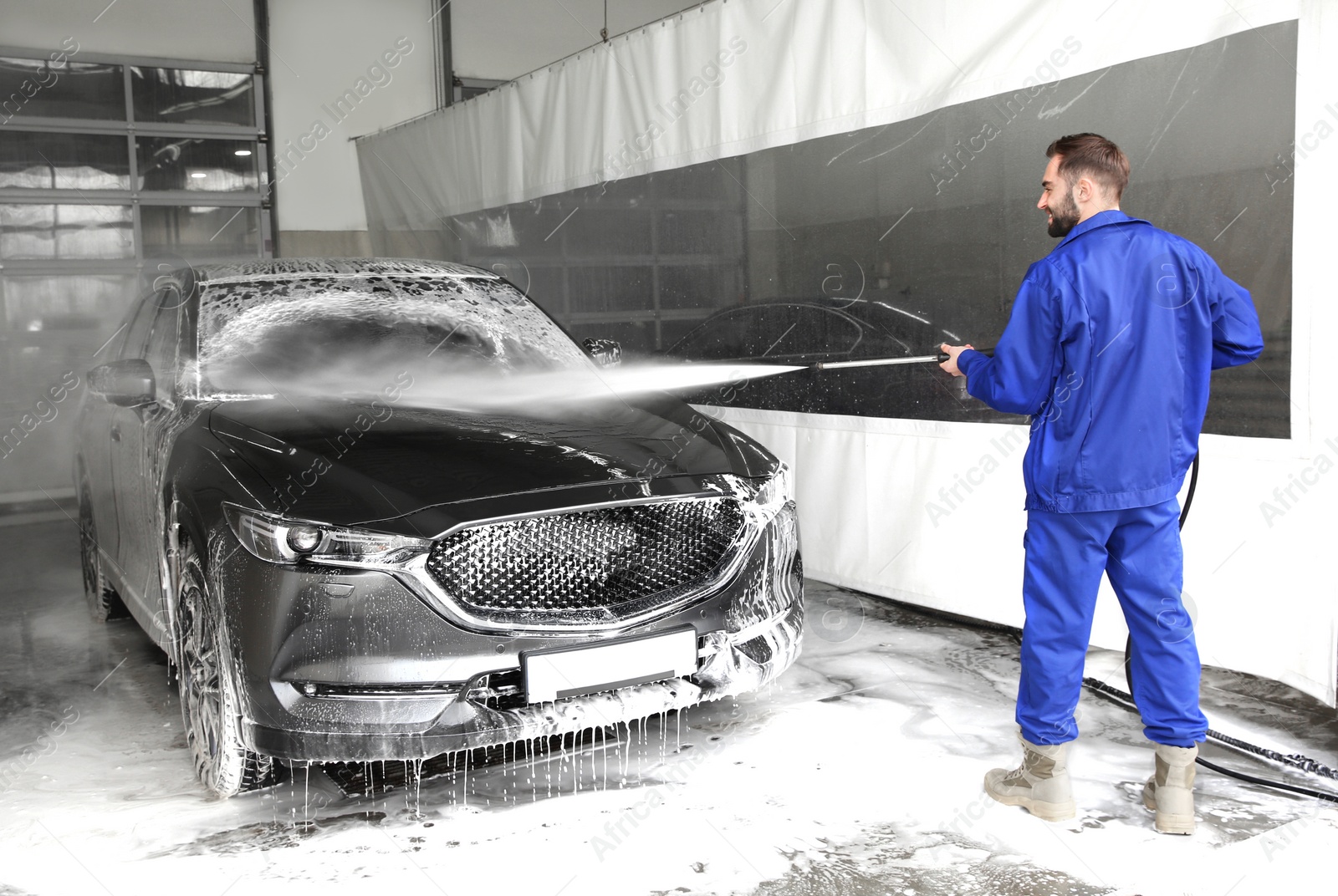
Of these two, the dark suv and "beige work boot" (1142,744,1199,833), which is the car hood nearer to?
the dark suv

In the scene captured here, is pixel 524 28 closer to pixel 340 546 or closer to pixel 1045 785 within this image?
pixel 340 546

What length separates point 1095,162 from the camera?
2627mm

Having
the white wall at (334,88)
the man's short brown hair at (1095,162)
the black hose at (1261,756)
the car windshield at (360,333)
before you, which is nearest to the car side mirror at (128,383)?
the car windshield at (360,333)

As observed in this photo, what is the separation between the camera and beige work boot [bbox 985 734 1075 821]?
2.74 m

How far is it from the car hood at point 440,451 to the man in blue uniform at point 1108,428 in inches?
33.8

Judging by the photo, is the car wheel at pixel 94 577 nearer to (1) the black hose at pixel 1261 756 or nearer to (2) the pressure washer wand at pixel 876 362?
(2) the pressure washer wand at pixel 876 362

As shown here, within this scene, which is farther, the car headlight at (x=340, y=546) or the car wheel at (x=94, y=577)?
the car wheel at (x=94, y=577)

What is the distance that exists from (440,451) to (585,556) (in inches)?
20.0

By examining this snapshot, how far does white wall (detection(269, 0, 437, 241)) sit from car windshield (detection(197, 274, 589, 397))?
621cm

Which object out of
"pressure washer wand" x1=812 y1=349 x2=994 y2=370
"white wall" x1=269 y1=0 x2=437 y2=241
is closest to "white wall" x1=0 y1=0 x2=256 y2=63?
"white wall" x1=269 y1=0 x2=437 y2=241

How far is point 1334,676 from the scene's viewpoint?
124 inches

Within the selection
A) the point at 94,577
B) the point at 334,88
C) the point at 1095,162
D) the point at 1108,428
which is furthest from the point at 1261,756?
the point at 334,88

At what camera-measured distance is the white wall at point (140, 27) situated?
8523mm

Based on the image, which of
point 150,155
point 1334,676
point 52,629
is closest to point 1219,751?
point 1334,676
